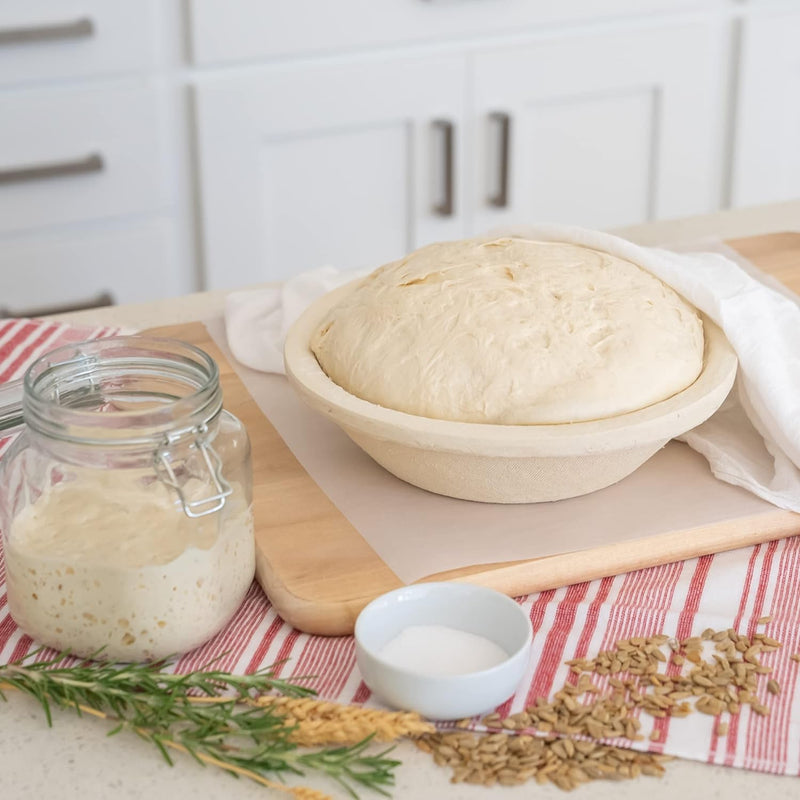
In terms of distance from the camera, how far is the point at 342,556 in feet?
2.92

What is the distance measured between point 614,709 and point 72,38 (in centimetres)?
168

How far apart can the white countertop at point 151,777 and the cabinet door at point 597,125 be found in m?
1.82

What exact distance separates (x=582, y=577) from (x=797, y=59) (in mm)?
2068

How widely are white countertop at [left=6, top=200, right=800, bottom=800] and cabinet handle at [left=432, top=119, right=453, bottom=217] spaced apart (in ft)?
5.69

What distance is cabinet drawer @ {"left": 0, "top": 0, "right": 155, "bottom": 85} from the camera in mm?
2008

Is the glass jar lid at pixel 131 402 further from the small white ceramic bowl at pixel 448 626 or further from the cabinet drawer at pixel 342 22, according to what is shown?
the cabinet drawer at pixel 342 22

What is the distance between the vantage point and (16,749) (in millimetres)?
739

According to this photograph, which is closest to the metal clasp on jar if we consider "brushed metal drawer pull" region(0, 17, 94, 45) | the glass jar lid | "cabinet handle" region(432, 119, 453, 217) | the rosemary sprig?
the glass jar lid

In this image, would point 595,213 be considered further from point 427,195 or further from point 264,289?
point 264,289

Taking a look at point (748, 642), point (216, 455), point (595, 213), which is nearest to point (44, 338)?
point (216, 455)

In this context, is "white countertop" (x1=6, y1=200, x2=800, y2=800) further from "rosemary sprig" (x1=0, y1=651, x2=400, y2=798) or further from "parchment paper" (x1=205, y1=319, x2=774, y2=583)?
"parchment paper" (x1=205, y1=319, x2=774, y2=583)

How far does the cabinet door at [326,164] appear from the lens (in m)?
2.21

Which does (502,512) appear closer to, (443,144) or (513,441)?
(513,441)

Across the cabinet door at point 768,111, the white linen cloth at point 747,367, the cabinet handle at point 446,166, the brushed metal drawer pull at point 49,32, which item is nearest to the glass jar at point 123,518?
the white linen cloth at point 747,367
